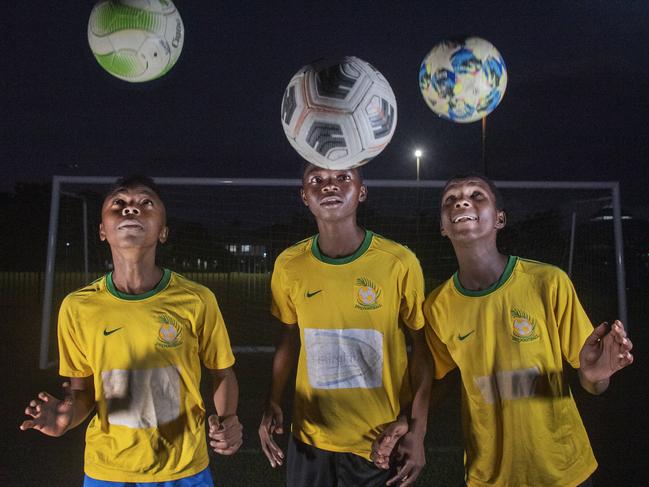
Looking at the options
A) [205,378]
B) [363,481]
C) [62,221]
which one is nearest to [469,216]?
[363,481]

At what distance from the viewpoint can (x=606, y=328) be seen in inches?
68.7

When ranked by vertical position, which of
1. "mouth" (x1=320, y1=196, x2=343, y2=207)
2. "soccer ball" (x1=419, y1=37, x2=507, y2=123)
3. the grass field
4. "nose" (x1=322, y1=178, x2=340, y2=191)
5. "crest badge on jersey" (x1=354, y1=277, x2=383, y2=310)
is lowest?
the grass field

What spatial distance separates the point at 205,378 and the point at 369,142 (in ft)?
14.0

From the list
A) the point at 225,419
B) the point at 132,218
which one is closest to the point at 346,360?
the point at 225,419

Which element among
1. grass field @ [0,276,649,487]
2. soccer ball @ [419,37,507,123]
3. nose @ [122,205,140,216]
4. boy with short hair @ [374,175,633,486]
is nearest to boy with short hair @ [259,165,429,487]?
boy with short hair @ [374,175,633,486]

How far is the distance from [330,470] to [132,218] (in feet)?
4.36

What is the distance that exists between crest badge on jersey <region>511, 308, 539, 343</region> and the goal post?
4426 mm

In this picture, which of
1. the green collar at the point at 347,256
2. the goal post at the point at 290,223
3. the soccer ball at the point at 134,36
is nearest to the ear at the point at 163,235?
the green collar at the point at 347,256

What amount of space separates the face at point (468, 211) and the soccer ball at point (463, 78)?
129 centimetres

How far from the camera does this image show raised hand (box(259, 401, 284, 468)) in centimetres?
211

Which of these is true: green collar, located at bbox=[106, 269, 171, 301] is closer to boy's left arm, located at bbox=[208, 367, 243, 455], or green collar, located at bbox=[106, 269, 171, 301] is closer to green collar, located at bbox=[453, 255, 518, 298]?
boy's left arm, located at bbox=[208, 367, 243, 455]

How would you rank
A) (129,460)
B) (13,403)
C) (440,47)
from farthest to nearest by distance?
(13,403), (440,47), (129,460)

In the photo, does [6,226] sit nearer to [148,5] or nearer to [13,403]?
[13,403]

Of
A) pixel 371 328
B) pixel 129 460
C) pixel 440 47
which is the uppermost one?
pixel 440 47
